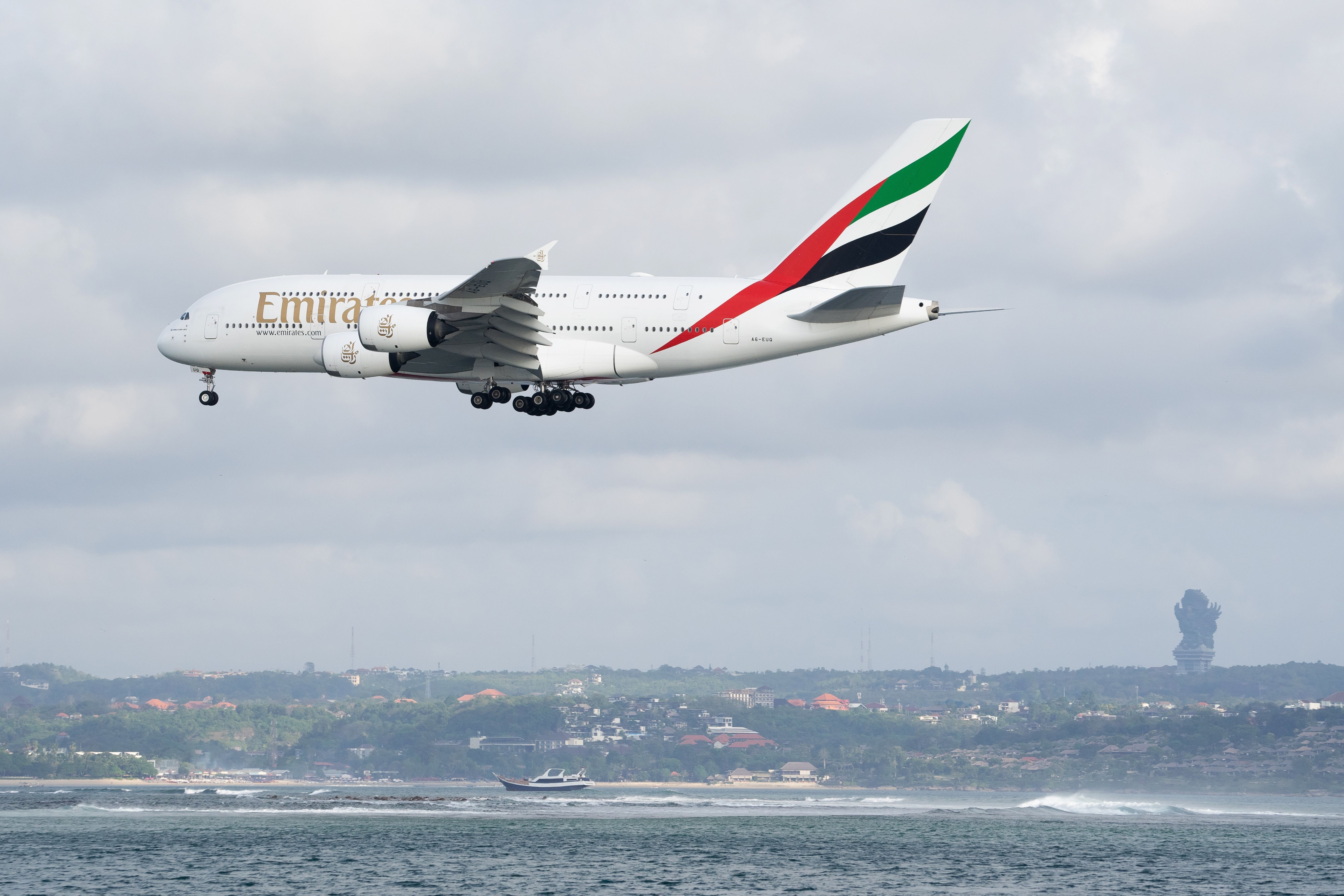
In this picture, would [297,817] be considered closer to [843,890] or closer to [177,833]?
[177,833]

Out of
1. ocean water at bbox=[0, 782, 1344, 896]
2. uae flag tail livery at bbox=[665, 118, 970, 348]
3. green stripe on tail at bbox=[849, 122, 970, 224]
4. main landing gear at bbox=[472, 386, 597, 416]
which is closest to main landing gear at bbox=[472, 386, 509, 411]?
main landing gear at bbox=[472, 386, 597, 416]

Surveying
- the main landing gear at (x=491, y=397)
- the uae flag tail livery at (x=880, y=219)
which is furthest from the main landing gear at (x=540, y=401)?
the uae flag tail livery at (x=880, y=219)

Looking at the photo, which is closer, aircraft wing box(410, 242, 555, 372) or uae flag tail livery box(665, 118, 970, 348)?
aircraft wing box(410, 242, 555, 372)

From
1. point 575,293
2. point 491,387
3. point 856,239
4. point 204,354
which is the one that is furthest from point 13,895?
→ point 856,239

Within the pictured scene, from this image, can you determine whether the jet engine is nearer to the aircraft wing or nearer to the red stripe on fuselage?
the aircraft wing

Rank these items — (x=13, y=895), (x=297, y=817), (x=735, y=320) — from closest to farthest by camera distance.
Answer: (x=735, y=320) → (x=13, y=895) → (x=297, y=817)

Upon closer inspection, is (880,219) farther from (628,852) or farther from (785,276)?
(628,852)

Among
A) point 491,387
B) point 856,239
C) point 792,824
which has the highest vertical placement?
point 856,239
